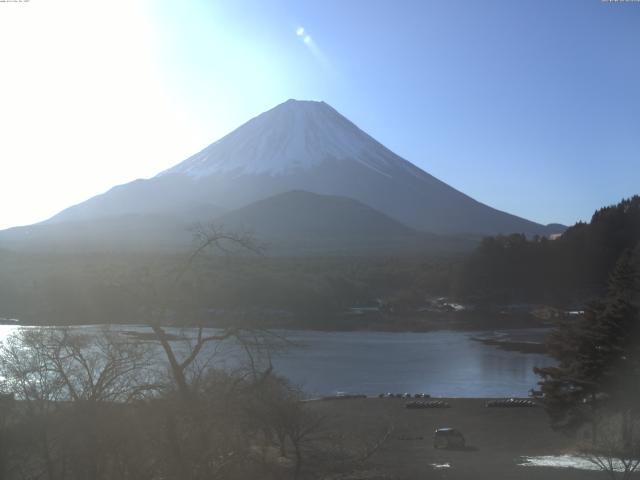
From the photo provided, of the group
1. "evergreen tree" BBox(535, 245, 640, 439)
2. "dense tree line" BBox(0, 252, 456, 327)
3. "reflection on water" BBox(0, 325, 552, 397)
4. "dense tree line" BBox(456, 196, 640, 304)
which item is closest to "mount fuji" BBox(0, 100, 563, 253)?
"dense tree line" BBox(0, 252, 456, 327)

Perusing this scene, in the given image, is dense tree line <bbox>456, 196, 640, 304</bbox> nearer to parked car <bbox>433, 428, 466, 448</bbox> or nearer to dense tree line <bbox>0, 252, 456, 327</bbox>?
dense tree line <bbox>0, 252, 456, 327</bbox>

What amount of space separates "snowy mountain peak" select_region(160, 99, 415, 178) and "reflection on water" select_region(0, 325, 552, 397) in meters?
73.6

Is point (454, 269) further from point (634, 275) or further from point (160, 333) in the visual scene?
point (160, 333)

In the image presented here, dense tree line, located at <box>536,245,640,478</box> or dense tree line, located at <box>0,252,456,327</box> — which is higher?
dense tree line, located at <box>0,252,456,327</box>

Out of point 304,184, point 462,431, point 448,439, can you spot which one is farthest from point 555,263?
point 304,184

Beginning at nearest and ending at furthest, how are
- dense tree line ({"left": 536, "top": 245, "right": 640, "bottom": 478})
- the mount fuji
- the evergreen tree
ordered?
dense tree line ({"left": 536, "top": 245, "right": 640, "bottom": 478}) < the evergreen tree < the mount fuji

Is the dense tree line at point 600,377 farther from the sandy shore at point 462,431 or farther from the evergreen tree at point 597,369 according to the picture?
the sandy shore at point 462,431

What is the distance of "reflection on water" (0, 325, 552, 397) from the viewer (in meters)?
20.6

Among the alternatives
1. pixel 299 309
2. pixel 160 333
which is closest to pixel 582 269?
pixel 299 309

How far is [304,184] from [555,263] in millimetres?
55606

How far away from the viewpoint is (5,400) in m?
5.00

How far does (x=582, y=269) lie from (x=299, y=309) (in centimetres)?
1833

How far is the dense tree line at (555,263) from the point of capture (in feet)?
156

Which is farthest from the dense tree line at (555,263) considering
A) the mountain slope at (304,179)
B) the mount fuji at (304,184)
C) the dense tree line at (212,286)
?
the mountain slope at (304,179)
